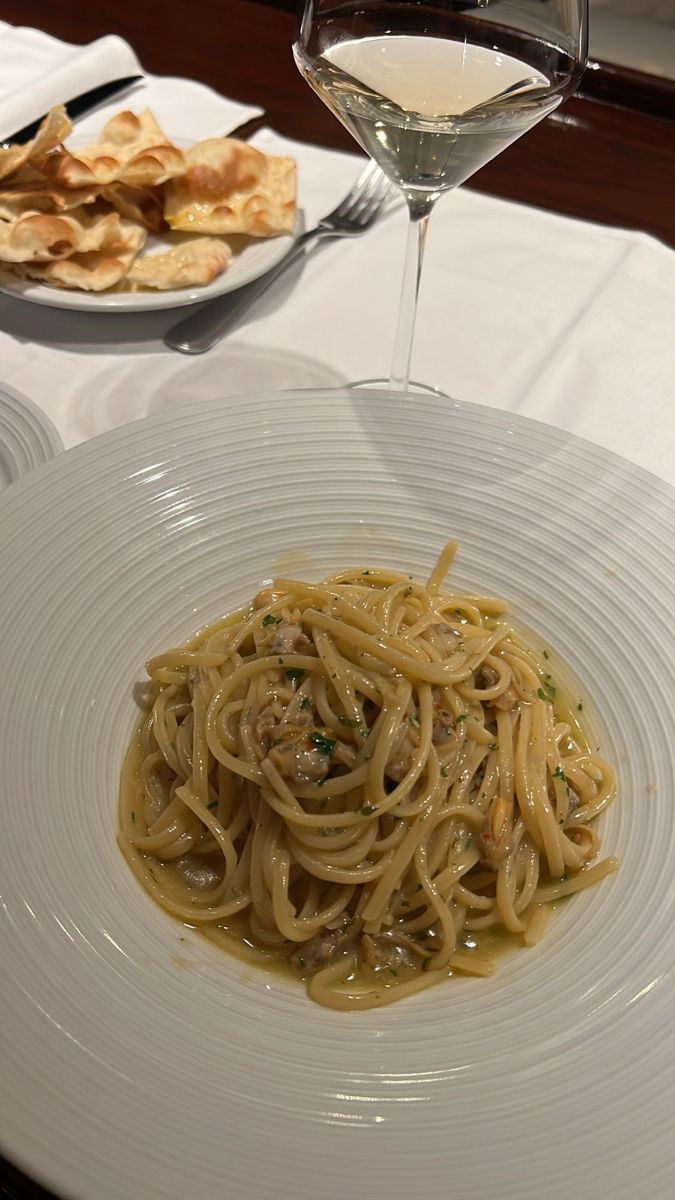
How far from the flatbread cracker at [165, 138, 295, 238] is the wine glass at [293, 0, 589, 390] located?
771mm

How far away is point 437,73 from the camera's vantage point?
2035 millimetres

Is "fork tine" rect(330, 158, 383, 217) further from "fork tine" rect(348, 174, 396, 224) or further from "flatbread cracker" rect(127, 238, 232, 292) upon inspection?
"flatbread cracker" rect(127, 238, 232, 292)

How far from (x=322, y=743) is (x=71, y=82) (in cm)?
282

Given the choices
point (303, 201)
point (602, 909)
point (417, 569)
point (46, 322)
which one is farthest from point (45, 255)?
point (602, 909)

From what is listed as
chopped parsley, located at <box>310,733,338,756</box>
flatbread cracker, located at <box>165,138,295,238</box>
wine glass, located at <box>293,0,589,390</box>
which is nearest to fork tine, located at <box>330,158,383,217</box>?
flatbread cracker, located at <box>165,138,295,238</box>

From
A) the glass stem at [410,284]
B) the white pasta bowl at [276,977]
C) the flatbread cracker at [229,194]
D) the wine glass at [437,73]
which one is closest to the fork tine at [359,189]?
the flatbread cracker at [229,194]

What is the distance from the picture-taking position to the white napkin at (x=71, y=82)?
325cm

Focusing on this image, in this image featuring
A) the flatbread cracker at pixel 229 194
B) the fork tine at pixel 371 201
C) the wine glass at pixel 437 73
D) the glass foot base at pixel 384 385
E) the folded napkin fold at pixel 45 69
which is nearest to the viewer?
the wine glass at pixel 437 73

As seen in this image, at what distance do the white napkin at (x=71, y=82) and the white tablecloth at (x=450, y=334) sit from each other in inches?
22.9

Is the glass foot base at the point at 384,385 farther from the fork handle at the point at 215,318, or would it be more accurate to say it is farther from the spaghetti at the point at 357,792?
the spaghetti at the point at 357,792

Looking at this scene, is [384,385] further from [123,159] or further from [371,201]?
[123,159]

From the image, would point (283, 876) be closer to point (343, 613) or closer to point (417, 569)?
point (343, 613)

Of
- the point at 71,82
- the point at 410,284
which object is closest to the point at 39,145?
the point at 71,82

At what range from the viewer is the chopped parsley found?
1649 millimetres
